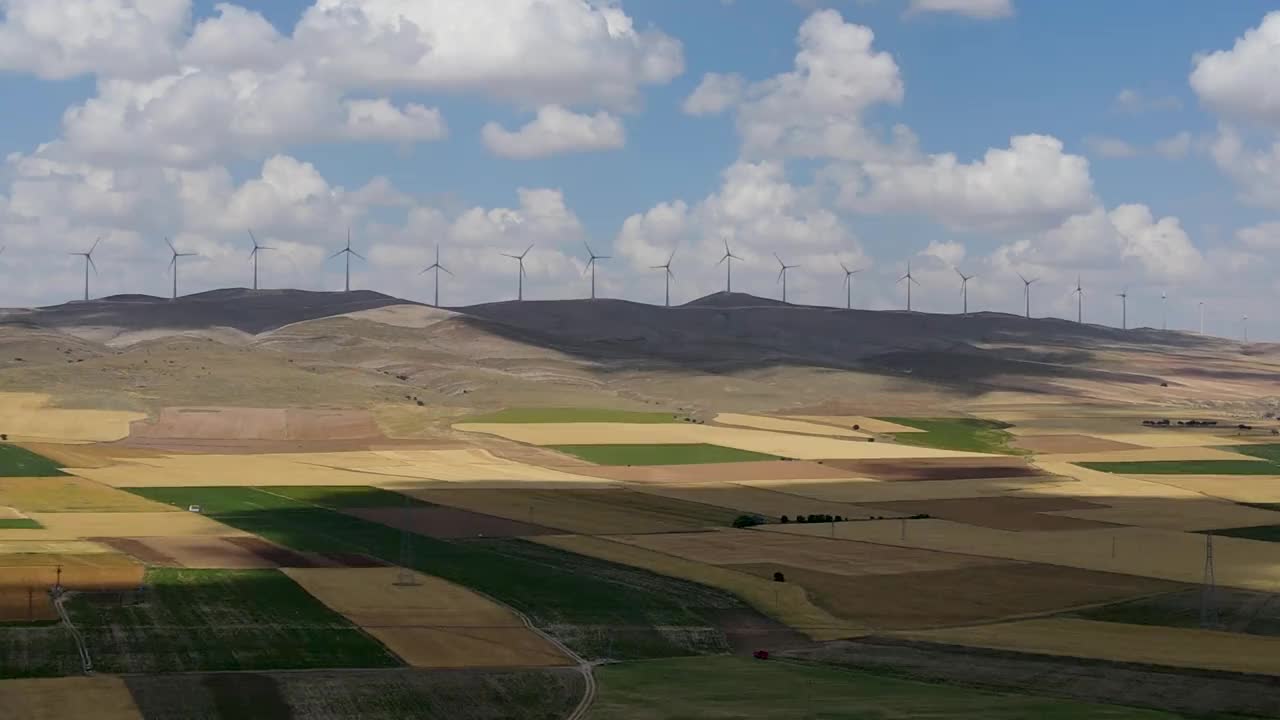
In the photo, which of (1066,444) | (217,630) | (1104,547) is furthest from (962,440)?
(217,630)

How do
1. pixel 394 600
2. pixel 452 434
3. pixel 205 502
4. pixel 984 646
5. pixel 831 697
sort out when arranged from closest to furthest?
pixel 831 697 < pixel 984 646 < pixel 394 600 < pixel 205 502 < pixel 452 434

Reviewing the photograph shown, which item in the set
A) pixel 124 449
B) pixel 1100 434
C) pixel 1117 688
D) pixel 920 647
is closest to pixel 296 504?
pixel 124 449

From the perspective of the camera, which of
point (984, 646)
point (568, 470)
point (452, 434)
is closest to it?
point (984, 646)

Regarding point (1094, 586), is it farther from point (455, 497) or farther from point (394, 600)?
point (455, 497)

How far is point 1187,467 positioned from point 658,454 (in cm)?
4856

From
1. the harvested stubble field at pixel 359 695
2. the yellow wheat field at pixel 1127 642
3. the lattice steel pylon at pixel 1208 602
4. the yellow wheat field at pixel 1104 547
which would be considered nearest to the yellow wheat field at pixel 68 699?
the harvested stubble field at pixel 359 695

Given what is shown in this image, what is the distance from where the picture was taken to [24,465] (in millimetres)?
129500

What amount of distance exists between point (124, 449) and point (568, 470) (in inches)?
1617

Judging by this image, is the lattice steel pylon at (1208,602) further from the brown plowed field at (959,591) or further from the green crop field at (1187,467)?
the green crop field at (1187,467)

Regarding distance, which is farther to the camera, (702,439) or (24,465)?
(702,439)

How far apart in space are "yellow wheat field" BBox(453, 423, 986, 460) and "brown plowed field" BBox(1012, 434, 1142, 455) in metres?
12.6

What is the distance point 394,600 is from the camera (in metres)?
72.9

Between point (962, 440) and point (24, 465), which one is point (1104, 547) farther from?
point (962, 440)

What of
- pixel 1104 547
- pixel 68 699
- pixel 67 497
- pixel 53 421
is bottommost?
pixel 68 699
